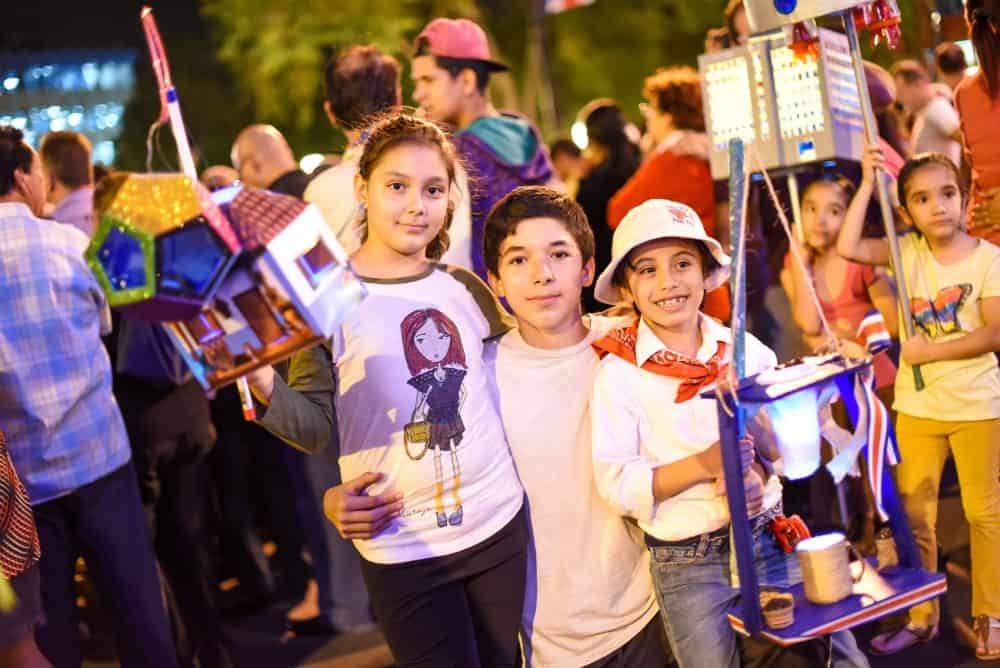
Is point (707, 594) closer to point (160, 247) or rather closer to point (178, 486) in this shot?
point (160, 247)

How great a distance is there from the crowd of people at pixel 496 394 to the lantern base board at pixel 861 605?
→ 0.25 metres

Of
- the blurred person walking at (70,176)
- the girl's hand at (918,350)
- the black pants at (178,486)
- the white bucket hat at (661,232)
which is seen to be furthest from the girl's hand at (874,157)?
the blurred person walking at (70,176)

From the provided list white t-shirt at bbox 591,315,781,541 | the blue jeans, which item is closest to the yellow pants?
the blue jeans

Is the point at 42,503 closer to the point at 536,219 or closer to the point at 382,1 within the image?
the point at 536,219

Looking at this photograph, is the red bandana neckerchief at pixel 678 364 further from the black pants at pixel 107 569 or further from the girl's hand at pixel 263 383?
the black pants at pixel 107 569

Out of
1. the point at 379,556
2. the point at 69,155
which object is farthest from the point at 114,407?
the point at 69,155

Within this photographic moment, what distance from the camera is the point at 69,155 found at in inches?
205

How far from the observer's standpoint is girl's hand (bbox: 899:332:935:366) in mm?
3803

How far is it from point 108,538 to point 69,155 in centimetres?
219

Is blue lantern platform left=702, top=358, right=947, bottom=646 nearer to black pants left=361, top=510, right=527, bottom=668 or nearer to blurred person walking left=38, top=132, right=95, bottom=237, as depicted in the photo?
black pants left=361, top=510, right=527, bottom=668

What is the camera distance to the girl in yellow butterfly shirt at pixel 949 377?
3.80 metres

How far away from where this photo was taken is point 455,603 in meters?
2.81

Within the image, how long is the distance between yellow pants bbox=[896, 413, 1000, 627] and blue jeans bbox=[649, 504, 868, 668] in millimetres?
1161

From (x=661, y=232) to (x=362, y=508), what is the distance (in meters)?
0.97
